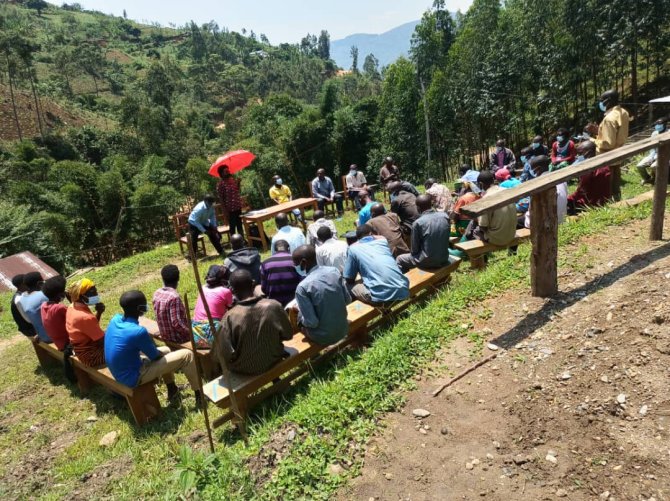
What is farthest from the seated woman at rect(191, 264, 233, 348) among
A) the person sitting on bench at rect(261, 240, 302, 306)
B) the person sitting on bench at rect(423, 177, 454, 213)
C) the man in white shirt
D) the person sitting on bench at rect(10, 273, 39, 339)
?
the person sitting on bench at rect(423, 177, 454, 213)

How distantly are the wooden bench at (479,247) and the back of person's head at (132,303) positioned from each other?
149 inches

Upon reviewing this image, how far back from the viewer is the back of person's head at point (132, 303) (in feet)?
13.9

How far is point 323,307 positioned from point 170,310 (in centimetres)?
187

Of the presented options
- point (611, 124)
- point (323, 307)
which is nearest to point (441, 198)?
point (611, 124)

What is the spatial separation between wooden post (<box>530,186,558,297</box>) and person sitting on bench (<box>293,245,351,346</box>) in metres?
1.84

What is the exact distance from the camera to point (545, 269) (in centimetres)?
402

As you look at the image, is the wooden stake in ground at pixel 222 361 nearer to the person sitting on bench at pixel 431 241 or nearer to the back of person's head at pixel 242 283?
the back of person's head at pixel 242 283

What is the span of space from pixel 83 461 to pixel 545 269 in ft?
15.3

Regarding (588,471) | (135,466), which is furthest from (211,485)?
(588,471)

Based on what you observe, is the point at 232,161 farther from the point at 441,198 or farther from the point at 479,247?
the point at 479,247

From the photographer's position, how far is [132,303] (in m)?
4.26

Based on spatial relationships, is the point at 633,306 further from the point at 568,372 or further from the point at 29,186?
the point at 29,186

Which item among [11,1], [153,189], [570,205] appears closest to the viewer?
[570,205]

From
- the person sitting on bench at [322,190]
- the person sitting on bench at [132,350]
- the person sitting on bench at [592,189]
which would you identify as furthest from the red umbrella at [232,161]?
the person sitting on bench at [592,189]
